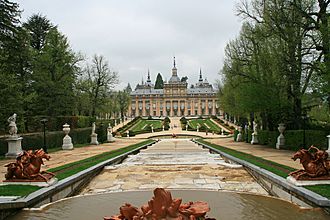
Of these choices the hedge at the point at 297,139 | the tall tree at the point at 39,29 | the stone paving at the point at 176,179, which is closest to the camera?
the stone paving at the point at 176,179

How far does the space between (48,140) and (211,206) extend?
63.0ft

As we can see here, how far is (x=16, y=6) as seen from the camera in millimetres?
22875

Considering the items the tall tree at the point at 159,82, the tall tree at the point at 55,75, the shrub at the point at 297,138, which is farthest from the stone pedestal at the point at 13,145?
the tall tree at the point at 159,82

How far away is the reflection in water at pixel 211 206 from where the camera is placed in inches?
216

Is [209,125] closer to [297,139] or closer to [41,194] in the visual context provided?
[297,139]

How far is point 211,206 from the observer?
19.9 ft

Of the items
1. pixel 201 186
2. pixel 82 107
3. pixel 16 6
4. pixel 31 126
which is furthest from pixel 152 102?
pixel 201 186

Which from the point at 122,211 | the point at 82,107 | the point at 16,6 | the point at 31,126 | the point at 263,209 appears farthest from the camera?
the point at 82,107

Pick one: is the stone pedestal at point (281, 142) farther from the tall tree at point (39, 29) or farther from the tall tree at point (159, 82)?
the tall tree at point (159, 82)

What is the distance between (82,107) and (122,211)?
127ft

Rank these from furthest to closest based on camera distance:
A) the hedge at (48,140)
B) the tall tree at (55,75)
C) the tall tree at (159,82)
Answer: the tall tree at (159,82), the tall tree at (55,75), the hedge at (48,140)

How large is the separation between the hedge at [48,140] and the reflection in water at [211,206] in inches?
504

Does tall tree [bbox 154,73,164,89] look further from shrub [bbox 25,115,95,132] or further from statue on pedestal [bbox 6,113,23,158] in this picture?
statue on pedestal [bbox 6,113,23,158]

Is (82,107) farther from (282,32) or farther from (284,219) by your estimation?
(284,219)
